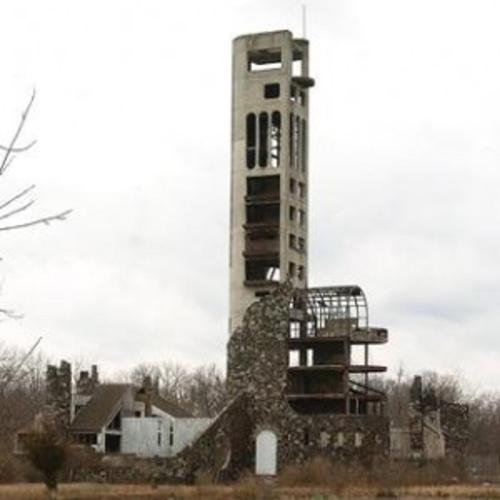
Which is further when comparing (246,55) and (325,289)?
(246,55)

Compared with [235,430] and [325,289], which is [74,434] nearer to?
[235,430]

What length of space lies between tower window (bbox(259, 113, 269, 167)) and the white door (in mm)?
18318

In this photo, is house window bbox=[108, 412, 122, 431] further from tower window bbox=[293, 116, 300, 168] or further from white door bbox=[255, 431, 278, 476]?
tower window bbox=[293, 116, 300, 168]

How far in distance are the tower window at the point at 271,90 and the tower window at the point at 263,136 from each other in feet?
4.39

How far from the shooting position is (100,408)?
3105 inches

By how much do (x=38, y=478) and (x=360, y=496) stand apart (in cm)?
2188

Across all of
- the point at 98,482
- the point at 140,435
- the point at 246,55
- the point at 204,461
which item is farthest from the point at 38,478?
the point at 246,55

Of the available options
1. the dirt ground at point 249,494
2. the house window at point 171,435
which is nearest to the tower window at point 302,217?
the house window at point 171,435

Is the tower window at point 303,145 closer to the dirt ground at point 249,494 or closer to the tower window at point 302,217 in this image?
the tower window at point 302,217

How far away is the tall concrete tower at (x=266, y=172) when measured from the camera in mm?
76188

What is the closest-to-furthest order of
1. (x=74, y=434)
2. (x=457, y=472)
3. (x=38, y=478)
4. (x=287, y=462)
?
1. (x=38, y=478)
2. (x=457, y=472)
3. (x=287, y=462)
4. (x=74, y=434)

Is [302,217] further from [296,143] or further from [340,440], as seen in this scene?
[340,440]

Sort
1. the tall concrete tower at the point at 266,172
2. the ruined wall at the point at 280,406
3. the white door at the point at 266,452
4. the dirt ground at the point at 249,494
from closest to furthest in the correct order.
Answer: the dirt ground at the point at 249,494, the ruined wall at the point at 280,406, the white door at the point at 266,452, the tall concrete tower at the point at 266,172

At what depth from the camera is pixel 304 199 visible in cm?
7906
